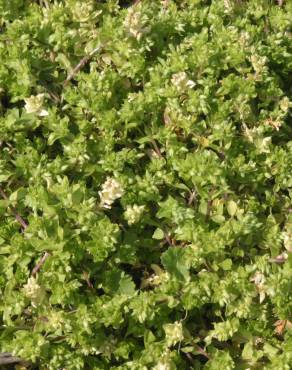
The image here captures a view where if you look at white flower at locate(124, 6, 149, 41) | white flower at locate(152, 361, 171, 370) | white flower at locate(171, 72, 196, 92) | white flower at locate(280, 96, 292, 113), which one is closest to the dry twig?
white flower at locate(124, 6, 149, 41)

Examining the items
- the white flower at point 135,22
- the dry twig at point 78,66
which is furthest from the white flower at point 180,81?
the dry twig at point 78,66

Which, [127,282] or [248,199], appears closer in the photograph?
[127,282]

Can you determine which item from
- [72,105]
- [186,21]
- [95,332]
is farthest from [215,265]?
[186,21]

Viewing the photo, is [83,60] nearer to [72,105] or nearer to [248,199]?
[72,105]

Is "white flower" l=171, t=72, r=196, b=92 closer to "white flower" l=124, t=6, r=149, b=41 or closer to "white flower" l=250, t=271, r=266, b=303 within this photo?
"white flower" l=124, t=6, r=149, b=41

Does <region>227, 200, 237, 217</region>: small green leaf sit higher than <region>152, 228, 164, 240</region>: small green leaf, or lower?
lower

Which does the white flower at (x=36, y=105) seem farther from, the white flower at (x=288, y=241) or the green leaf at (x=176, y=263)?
the white flower at (x=288, y=241)
